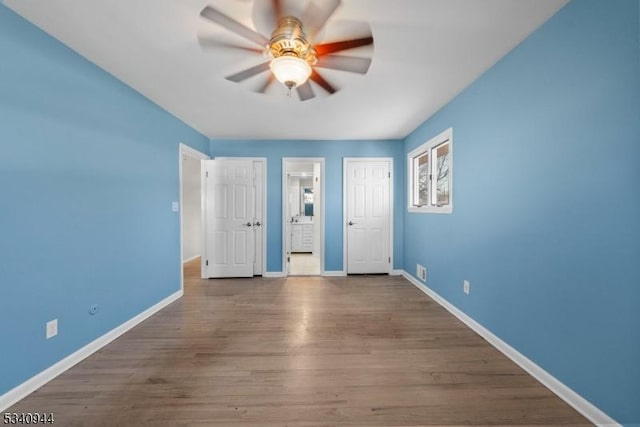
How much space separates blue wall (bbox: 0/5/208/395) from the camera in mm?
1495

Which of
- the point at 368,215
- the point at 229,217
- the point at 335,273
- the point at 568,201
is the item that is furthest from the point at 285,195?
the point at 568,201

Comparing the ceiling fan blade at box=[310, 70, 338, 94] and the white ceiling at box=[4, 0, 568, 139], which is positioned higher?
the white ceiling at box=[4, 0, 568, 139]

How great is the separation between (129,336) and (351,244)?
3121 mm

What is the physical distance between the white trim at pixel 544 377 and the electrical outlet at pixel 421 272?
82 centimetres

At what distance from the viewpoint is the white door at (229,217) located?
405 cm

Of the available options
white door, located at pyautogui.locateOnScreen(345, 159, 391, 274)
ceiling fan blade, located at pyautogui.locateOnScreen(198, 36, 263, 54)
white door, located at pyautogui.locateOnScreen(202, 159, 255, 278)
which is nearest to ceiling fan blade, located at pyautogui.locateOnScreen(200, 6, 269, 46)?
ceiling fan blade, located at pyautogui.locateOnScreen(198, 36, 263, 54)

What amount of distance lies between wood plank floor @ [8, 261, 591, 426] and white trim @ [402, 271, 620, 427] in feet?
0.15

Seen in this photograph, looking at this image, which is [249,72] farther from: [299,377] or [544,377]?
[544,377]

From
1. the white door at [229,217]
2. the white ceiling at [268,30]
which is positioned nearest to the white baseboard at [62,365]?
the white door at [229,217]

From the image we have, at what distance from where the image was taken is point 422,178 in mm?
3754

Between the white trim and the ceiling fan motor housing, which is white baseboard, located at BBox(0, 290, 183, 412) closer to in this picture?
the ceiling fan motor housing

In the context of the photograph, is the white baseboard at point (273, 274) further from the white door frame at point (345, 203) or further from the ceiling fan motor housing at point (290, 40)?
the ceiling fan motor housing at point (290, 40)

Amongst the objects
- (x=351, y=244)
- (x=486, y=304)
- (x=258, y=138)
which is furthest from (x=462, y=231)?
(x=258, y=138)

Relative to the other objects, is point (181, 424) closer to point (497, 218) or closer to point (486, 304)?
point (486, 304)
